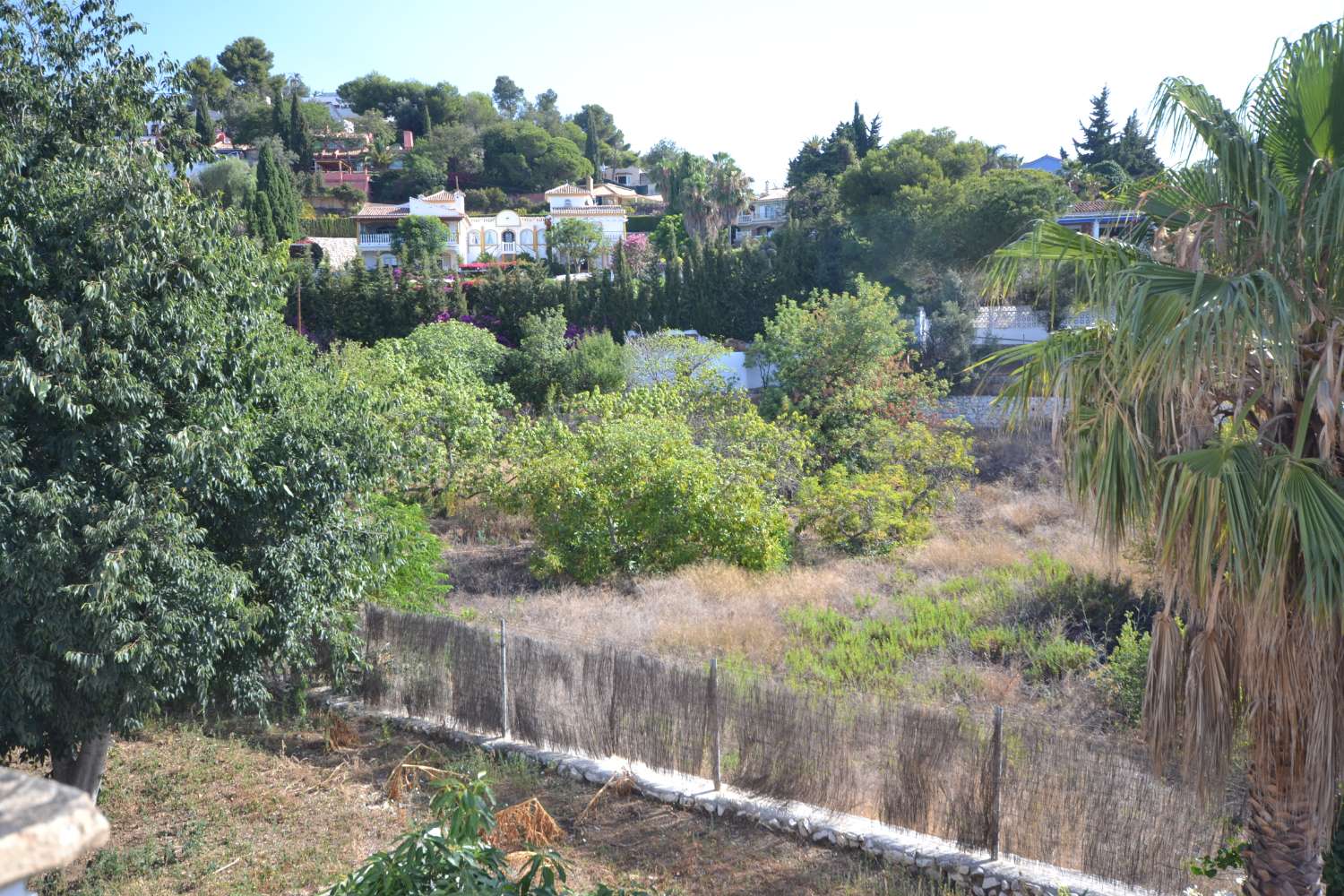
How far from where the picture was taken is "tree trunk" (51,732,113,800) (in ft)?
26.7

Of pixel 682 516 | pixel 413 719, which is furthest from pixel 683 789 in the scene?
pixel 682 516

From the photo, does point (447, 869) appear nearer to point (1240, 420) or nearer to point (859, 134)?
point (1240, 420)

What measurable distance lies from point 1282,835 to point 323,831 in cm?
652

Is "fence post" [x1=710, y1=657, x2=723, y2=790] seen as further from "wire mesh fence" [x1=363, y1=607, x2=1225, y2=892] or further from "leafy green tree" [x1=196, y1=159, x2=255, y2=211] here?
"leafy green tree" [x1=196, y1=159, x2=255, y2=211]

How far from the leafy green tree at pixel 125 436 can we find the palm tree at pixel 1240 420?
18.2ft

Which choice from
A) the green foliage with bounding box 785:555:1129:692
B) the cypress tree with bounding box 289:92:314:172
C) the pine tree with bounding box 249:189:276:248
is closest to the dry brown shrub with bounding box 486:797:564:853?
the green foliage with bounding box 785:555:1129:692

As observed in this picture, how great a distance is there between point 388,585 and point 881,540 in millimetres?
8346

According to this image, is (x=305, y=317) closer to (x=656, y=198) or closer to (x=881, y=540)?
(x=881, y=540)

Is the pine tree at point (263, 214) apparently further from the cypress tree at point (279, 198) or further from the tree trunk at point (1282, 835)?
the tree trunk at point (1282, 835)

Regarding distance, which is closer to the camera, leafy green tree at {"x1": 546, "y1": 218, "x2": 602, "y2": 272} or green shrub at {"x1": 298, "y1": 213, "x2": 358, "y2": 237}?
leafy green tree at {"x1": 546, "y1": 218, "x2": 602, "y2": 272}

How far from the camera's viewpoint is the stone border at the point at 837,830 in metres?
6.88

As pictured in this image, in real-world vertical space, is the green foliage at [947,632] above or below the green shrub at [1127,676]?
below

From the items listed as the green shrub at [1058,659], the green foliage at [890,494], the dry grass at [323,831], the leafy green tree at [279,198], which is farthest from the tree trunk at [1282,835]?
the leafy green tree at [279,198]

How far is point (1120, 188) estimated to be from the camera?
5.76 m
